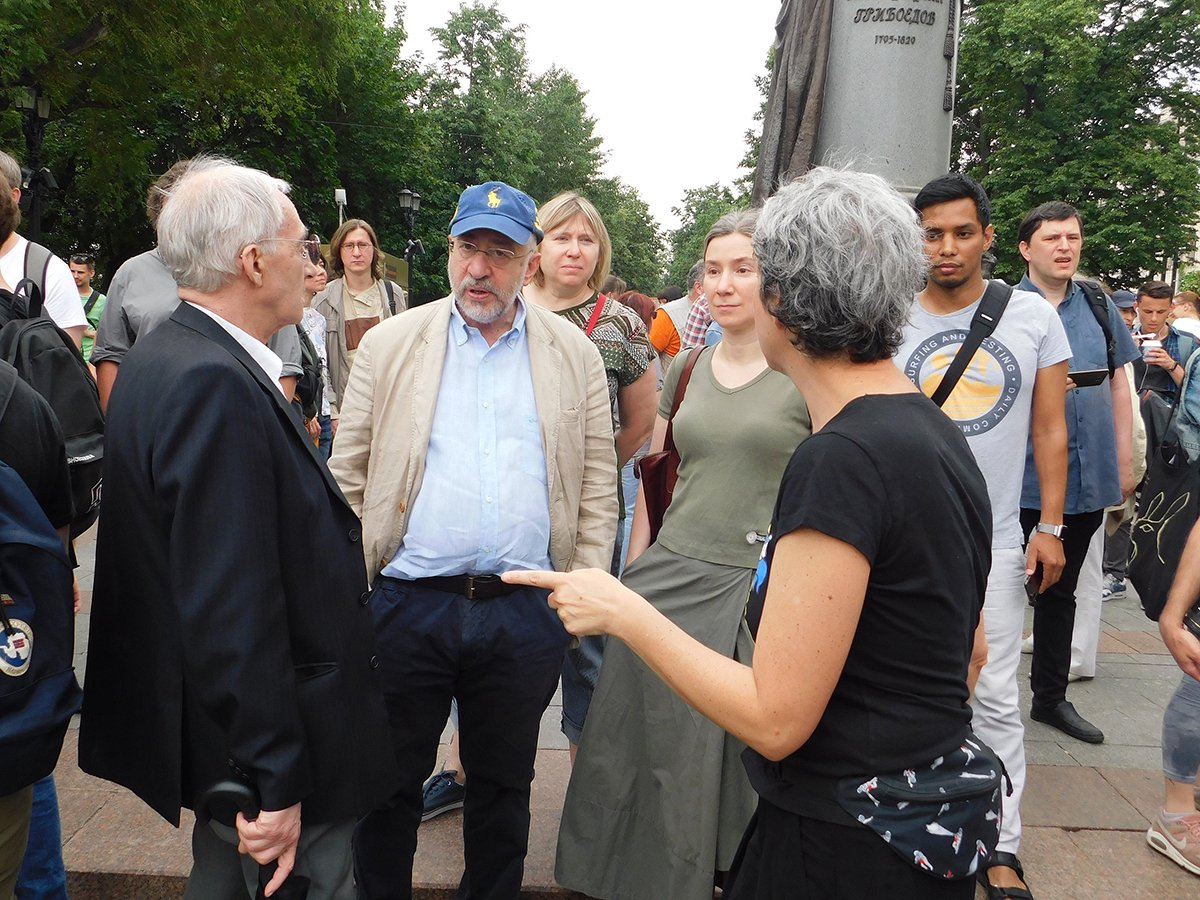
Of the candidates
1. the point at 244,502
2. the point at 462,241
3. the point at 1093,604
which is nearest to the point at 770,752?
the point at 244,502

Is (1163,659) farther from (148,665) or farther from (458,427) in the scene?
(148,665)

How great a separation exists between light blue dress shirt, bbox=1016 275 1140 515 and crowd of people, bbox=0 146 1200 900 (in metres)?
0.02

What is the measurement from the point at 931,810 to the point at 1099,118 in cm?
3163

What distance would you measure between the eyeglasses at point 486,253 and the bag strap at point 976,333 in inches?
56.2

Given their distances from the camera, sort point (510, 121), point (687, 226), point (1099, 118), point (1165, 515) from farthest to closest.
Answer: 1. point (687, 226)
2. point (510, 121)
3. point (1099, 118)
4. point (1165, 515)

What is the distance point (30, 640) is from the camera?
73.7 inches

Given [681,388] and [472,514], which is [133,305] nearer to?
[472,514]

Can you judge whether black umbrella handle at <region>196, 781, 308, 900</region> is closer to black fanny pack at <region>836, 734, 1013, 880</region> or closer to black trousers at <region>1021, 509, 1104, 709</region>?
black fanny pack at <region>836, 734, 1013, 880</region>

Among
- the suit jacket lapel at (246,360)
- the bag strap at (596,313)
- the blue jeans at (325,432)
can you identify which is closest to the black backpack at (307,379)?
the blue jeans at (325,432)

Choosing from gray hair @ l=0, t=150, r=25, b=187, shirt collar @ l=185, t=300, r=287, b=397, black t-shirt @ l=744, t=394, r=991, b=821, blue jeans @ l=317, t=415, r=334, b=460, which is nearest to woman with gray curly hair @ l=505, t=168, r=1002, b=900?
black t-shirt @ l=744, t=394, r=991, b=821

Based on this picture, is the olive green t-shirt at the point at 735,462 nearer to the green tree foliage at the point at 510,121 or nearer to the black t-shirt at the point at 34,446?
the black t-shirt at the point at 34,446

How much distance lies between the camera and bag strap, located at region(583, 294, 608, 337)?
3628 mm

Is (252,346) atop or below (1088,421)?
atop

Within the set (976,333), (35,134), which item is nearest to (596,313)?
(976,333)
